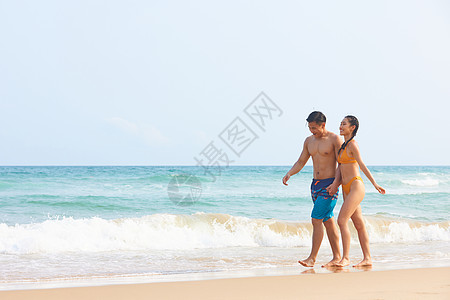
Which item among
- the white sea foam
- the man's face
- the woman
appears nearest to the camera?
the woman

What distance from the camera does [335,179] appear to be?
18.1ft

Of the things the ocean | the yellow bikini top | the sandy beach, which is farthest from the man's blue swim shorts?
the sandy beach

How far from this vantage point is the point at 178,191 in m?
20.8

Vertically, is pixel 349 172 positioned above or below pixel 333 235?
above

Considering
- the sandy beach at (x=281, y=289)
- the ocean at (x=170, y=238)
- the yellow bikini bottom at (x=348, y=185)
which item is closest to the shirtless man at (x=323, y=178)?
the yellow bikini bottom at (x=348, y=185)

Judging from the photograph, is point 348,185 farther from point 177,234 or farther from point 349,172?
point 177,234

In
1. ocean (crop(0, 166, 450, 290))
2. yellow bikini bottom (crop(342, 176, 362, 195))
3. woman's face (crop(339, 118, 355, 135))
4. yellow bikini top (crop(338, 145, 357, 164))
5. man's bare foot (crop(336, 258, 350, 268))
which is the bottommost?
ocean (crop(0, 166, 450, 290))

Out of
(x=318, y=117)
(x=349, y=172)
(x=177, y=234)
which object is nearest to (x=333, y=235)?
(x=349, y=172)

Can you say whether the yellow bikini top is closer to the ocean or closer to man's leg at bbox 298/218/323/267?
man's leg at bbox 298/218/323/267

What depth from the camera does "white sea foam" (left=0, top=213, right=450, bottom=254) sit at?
7906 millimetres

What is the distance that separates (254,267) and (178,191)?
14870 mm

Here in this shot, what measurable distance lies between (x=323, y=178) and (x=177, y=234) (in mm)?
4289

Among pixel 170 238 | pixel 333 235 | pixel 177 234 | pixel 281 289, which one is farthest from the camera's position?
pixel 177 234

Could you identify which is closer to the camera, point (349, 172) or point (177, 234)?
point (349, 172)
